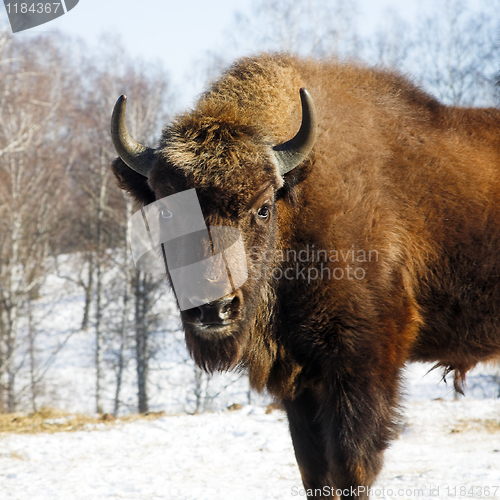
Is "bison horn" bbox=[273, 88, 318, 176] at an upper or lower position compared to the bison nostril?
upper

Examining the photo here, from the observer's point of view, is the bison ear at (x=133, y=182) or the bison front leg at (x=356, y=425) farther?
the bison ear at (x=133, y=182)

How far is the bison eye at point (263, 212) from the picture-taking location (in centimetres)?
294

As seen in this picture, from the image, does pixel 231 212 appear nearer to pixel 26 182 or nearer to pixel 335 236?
pixel 335 236

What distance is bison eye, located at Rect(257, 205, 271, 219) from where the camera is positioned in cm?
294

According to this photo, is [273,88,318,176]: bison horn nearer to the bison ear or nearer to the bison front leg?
the bison ear

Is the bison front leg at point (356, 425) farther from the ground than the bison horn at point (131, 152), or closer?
closer

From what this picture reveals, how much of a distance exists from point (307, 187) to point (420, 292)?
3.23 ft

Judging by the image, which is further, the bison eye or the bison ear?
the bison ear

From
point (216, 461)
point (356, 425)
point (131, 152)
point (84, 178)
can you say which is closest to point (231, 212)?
point (131, 152)

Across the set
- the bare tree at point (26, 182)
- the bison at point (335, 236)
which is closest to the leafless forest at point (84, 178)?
the bare tree at point (26, 182)

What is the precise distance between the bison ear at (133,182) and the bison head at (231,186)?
141 millimetres

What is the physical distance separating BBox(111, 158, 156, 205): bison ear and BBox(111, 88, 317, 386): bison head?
0.14 meters

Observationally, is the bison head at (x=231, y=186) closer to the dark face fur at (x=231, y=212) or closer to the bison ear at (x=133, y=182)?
the dark face fur at (x=231, y=212)

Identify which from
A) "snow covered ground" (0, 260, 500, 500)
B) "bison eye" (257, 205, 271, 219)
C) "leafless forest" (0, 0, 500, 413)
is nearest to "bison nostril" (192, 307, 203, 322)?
"bison eye" (257, 205, 271, 219)
